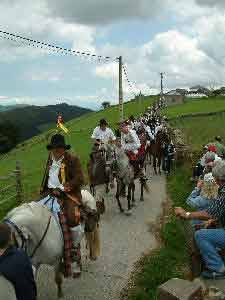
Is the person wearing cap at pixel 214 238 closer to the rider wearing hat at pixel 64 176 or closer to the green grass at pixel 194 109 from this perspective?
the rider wearing hat at pixel 64 176

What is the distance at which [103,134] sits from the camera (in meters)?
15.1

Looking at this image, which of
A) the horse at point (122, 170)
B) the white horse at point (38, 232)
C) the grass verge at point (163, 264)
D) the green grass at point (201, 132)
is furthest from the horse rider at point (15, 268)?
the green grass at point (201, 132)

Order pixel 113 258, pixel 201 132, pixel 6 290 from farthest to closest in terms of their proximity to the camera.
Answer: pixel 201 132, pixel 113 258, pixel 6 290

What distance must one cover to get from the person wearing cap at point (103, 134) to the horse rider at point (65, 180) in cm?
730

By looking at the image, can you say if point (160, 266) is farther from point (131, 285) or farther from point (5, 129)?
point (5, 129)

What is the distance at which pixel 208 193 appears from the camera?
8.20 m

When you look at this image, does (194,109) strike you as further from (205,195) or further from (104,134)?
(205,195)

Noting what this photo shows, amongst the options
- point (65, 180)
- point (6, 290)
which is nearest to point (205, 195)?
point (65, 180)

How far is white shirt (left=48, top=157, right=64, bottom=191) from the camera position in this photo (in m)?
7.46

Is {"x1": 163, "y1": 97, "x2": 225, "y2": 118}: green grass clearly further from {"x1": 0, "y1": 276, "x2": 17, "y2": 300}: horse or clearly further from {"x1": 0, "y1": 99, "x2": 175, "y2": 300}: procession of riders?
{"x1": 0, "y1": 276, "x2": 17, "y2": 300}: horse

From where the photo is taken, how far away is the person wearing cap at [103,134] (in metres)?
14.9

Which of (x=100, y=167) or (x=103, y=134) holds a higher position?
(x=103, y=134)

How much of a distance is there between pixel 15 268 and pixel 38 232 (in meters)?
2.09

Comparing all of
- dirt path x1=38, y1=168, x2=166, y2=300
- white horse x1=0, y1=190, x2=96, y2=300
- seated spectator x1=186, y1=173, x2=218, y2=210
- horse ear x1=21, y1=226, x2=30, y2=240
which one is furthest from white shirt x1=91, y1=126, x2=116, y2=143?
horse ear x1=21, y1=226, x2=30, y2=240
